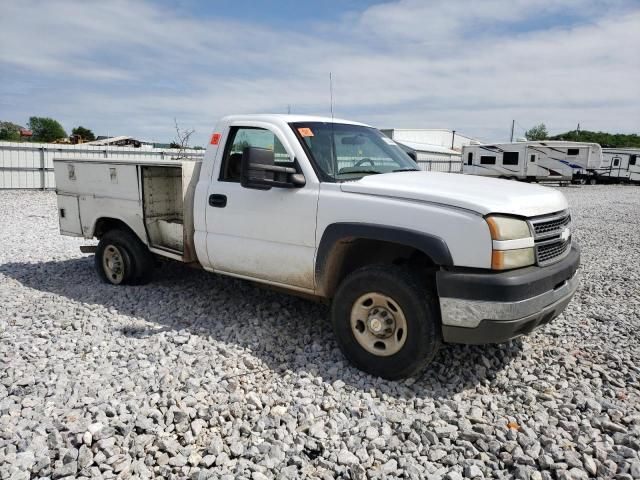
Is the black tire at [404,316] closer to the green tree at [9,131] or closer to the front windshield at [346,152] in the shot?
the front windshield at [346,152]

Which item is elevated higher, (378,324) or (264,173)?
(264,173)

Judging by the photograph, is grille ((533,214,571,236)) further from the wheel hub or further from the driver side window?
the driver side window

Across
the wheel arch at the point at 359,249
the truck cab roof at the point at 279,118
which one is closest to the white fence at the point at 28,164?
the truck cab roof at the point at 279,118

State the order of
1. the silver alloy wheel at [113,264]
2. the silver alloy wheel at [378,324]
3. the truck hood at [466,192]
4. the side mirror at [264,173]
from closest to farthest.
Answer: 1. the truck hood at [466,192]
2. the silver alloy wheel at [378,324]
3. the side mirror at [264,173]
4. the silver alloy wheel at [113,264]

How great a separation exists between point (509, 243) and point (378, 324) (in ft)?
3.64

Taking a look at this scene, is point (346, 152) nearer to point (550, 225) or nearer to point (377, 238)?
point (377, 238)

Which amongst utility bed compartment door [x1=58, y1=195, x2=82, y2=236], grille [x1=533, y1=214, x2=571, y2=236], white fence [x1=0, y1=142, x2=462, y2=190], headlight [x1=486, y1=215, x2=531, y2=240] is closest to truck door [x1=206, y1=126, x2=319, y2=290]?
headlight [x1=486, y1=215, x2=531, y2=240]

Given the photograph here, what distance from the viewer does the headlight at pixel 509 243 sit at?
3.27 metres

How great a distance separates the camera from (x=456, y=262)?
11.1 ft

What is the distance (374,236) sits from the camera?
12.1ft

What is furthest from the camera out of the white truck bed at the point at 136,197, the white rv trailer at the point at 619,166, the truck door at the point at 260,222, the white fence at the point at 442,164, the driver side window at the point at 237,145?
the white rv trailer at the point at 619,166

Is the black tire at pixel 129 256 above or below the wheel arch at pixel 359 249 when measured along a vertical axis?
below

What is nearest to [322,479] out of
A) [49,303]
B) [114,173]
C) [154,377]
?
[154,377]

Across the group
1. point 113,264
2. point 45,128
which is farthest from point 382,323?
point 45,128
